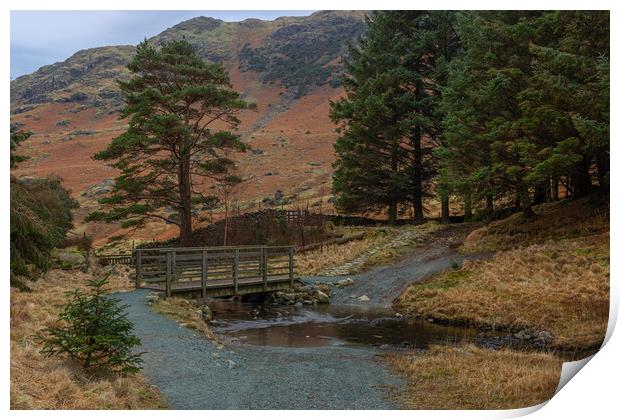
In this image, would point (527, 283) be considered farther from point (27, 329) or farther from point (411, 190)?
point (411, 190)

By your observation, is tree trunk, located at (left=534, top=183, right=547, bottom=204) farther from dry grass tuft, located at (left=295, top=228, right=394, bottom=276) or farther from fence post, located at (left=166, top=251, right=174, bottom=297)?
fence post, located at (left=166, top=251, right=174, bottom=297)

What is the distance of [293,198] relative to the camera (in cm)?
4259

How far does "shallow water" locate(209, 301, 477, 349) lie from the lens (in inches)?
472

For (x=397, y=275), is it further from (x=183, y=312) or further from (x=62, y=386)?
(x=62, y=386)

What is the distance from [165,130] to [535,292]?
15.0 m

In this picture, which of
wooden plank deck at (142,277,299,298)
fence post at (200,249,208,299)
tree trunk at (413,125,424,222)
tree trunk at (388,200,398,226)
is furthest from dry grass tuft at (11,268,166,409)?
tree trunk at (413,125,424,222)

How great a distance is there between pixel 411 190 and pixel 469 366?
66.9ft

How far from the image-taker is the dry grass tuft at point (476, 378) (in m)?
7.61

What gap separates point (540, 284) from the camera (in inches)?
567

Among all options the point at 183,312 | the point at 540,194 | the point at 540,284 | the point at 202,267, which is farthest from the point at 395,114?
the point at 183,312

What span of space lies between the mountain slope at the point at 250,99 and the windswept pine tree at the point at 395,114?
10825mm

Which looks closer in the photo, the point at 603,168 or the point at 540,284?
the point at 540,284

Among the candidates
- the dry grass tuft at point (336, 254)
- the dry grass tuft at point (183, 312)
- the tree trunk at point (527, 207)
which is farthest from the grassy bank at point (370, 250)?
the dry grass tuft at point (183, 312)

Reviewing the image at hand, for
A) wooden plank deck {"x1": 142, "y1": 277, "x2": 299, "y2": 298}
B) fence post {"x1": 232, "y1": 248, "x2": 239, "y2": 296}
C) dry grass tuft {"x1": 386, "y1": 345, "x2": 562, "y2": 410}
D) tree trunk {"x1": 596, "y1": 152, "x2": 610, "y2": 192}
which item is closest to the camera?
dry grass tuft {"x1": 386, "y1": 345, "x2": 562, "y2": 410}
